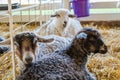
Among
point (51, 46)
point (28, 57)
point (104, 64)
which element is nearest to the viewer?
point (28, 57)

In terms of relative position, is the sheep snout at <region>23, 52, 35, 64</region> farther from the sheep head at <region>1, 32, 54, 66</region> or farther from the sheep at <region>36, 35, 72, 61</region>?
the sheep at <region>36, 35, 72, 61</region>

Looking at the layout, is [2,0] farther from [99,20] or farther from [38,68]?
[38,68]

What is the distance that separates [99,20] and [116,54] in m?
2.24

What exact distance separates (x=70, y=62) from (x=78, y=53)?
0.55 ft

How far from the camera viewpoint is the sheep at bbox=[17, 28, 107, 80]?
1807mm

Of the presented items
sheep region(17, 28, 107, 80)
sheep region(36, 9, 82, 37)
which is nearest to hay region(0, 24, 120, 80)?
sheep region(17, 28, 107, 80)

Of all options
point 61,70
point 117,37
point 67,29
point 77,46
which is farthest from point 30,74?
point 117,37

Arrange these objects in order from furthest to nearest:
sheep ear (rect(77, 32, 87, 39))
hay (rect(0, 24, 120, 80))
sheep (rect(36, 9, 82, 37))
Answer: sheep (rect(36, 9, 82, 37))
hay (rect(0, 24, 120, 80))
sheep ear (rect(77, 32, 87, 39))

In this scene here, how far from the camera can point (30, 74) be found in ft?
5.94

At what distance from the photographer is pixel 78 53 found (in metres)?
2.18

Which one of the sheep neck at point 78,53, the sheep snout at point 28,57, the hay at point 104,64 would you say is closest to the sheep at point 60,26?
the hay at point 104,64

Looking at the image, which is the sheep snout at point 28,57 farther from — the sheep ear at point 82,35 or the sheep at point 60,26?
the sheep at point 60,26

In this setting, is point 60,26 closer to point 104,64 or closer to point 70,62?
point 104,64

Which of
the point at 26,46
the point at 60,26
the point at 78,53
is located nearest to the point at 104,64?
the point at 78,53
